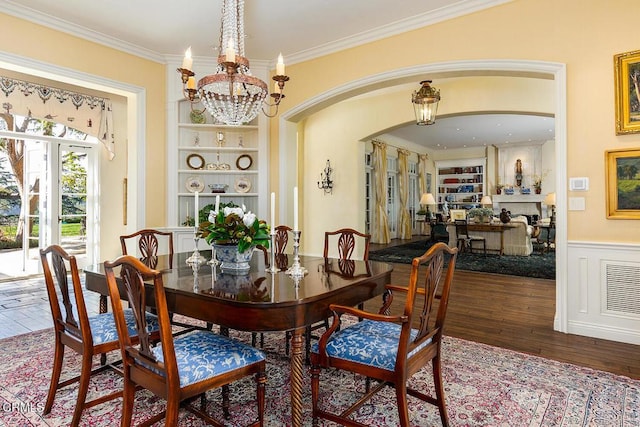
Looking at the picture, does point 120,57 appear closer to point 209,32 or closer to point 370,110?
point 209,32

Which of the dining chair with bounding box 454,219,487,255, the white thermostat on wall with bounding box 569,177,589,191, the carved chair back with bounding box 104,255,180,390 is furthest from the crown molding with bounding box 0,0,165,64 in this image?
the dining chair with bounding box 454,219,487,255

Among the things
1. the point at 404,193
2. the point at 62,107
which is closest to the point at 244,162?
the point at 62,107

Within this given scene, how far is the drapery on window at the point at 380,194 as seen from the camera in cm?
1006

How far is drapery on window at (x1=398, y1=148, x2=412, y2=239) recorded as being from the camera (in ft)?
37.9

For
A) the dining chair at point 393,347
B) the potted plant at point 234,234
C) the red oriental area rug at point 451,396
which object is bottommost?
the red oriental area rug at point 451,396

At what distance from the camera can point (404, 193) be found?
11594 millimetres

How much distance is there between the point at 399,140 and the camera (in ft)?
37.4

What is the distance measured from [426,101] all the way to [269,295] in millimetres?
4635

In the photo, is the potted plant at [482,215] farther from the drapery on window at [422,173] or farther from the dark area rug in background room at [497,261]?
the drapery on window at [422,173]

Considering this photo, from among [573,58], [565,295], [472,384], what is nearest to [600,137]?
[573,58]

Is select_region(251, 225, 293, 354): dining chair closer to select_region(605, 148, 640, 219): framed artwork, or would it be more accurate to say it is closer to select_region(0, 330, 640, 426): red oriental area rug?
select_region(0, 330, 640, 426): red oriental area rug

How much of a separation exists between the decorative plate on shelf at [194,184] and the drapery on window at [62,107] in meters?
2.23

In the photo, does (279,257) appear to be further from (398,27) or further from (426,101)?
(426,101)

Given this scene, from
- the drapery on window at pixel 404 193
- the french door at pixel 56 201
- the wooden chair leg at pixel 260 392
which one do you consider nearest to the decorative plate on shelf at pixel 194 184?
the french door at pixel 56 201
